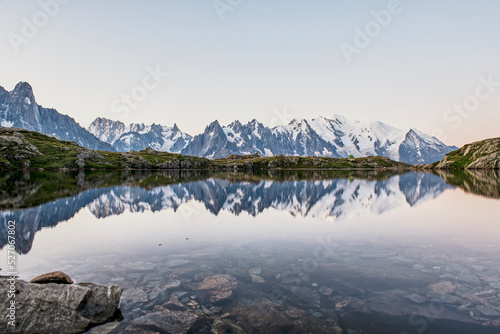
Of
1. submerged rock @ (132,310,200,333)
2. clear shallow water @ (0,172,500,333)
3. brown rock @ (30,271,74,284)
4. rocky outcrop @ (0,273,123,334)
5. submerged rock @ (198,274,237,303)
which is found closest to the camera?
rocky outcrop @ (0,273,123,334)

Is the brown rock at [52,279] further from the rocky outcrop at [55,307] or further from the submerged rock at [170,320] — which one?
the submerged rock at [170,320]

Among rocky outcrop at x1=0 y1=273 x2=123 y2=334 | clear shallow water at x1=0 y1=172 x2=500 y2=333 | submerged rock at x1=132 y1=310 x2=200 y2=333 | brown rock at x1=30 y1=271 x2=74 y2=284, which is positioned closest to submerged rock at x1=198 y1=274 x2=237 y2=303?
clear shallow water at x1=0 y1=172 x2=500 y2=333

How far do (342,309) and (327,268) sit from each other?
18.3 ft

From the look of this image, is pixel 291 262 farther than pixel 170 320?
Yes

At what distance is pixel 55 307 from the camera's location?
487 inches

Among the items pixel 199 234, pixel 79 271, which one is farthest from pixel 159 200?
pixel 79 271

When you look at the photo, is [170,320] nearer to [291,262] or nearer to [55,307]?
[55,307]

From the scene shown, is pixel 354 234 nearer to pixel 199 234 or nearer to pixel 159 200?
pixel 199 234

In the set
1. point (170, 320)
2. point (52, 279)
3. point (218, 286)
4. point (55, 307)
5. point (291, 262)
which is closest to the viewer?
point (55, 307)

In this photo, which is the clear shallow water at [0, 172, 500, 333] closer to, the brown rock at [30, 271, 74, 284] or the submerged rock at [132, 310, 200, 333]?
the submerged rock at [132, 310, 200, 333]

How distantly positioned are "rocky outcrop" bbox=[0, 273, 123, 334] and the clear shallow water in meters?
1.36

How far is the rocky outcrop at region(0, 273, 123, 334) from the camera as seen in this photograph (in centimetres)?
1188

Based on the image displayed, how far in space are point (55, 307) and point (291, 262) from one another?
1455 cm

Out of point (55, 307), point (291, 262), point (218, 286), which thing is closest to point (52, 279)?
point (55, 307)
